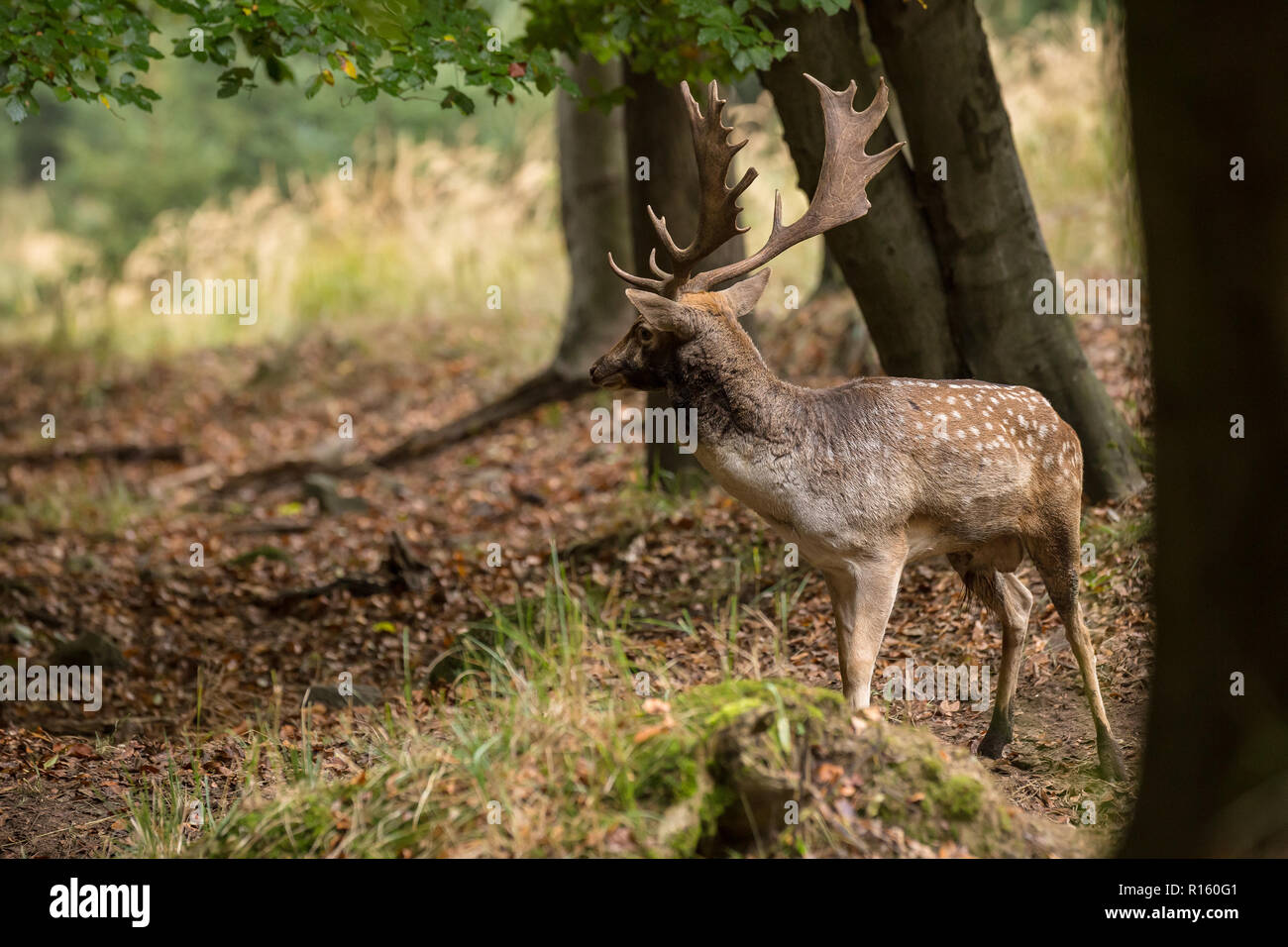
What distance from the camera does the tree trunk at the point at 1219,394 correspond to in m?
3.12

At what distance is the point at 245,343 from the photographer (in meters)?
18.0

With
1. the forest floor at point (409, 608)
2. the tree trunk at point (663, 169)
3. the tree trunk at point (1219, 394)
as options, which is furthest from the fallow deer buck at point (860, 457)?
the tree trunk at point (663, 169)

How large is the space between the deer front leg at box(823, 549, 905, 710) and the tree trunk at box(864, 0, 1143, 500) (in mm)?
2493

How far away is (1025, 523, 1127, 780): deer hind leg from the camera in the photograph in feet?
18.6

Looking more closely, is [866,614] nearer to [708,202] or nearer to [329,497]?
[708,202]

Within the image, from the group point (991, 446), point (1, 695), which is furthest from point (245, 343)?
point (991, 446)

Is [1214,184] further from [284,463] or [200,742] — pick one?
[284,463]

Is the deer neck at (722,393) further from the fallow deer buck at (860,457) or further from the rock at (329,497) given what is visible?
the rock at (329,497)

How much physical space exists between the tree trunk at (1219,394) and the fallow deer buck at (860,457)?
2.05 metres

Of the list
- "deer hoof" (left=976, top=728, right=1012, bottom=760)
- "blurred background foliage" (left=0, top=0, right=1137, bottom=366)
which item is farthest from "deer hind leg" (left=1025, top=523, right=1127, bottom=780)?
"blurred background foliage" (left=0, top=0, right=1137, bottom=366)

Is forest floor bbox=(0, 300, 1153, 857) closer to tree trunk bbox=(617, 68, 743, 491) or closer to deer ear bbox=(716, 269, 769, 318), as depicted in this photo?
tree trunk bbox=(617, 68, 743, 491)

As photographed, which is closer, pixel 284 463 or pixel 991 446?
pixel 991 446
